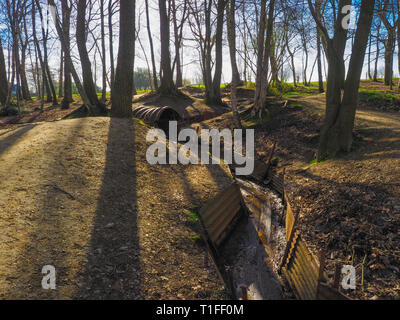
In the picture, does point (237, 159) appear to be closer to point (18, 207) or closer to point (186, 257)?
point (186, 257)

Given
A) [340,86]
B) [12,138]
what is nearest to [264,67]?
[340,86]

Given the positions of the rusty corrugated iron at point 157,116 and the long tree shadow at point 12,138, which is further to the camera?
the rusty corrugated iron at point 157,116

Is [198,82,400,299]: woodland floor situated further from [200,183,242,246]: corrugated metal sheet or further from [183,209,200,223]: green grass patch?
[183,209,200,223]: green grass patch

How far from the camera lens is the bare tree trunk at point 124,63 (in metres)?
9.04

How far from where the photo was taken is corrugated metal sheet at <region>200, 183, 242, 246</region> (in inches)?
197

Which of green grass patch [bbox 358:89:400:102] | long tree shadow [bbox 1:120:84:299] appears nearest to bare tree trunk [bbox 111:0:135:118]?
long tree shadow [bbox 1:120:84:299]

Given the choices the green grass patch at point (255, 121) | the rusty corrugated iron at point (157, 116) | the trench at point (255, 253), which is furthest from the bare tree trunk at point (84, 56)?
the trench at point (255, 253)

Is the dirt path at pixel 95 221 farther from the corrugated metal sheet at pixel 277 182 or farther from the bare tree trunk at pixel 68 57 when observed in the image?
the bare tree trunk at pixel 68 57

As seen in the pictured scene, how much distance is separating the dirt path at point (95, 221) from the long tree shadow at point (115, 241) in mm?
13

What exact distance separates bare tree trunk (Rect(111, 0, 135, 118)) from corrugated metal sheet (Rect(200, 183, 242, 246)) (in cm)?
538
